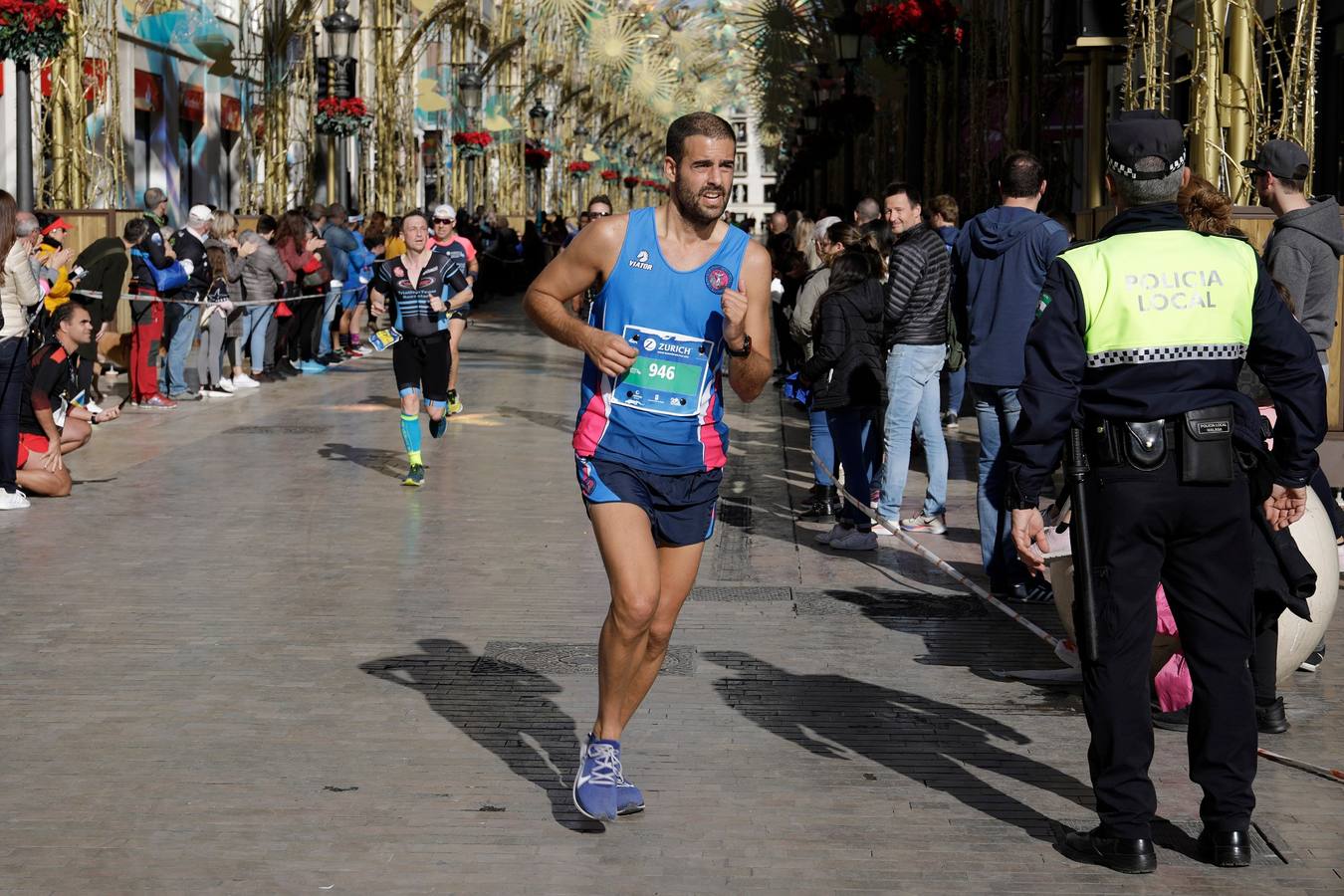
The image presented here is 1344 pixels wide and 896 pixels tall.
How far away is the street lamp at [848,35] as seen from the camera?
21.6 metres

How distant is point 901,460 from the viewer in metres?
10.9

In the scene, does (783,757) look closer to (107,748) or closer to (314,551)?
(107,748)

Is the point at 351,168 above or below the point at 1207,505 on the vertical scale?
above

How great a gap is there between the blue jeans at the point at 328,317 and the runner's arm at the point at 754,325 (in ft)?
58.2

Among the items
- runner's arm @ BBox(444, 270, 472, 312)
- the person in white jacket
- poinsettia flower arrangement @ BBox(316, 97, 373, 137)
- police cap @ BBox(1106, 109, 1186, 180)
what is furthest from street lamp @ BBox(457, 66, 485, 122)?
police cap @ BBox(1106, 109, 1186, 180)

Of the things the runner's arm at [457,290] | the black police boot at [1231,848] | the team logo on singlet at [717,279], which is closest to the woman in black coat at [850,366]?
the runner's arm at [457,290]

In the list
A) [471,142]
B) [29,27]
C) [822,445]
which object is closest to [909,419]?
[822,445]

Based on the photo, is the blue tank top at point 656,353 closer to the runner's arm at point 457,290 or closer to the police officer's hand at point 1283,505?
the police officer's hand at point 1283,505

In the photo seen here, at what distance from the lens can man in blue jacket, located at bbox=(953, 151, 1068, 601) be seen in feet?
29.5

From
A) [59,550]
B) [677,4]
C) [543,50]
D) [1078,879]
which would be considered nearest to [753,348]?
[1078,879]

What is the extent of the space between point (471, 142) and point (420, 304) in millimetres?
28870

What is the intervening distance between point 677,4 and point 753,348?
76.3 m

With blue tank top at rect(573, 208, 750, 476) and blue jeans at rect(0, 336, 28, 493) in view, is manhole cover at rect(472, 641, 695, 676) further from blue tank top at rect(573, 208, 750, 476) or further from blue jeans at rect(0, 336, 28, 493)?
blue jeans at rect(0, 336, 28, 493)

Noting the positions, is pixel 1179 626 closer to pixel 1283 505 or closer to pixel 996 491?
pixel 1283 505
